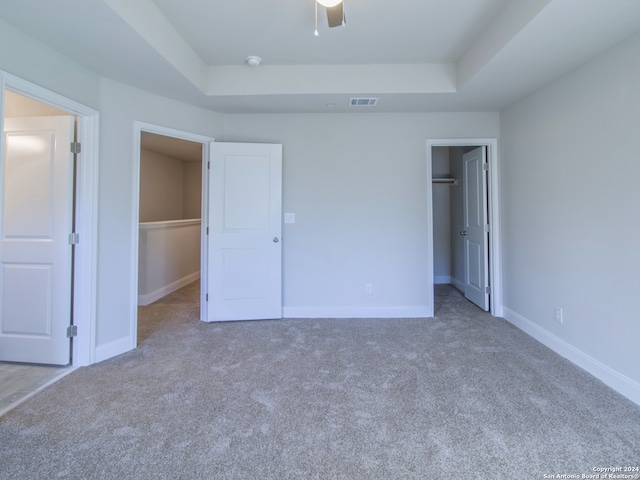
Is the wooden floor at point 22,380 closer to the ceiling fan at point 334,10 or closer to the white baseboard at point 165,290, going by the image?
the white baseboard at point 165,290

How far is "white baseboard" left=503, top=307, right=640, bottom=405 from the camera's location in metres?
1.93

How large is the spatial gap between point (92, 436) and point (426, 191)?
352cm

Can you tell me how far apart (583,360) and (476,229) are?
1876 mm

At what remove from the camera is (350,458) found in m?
1.44

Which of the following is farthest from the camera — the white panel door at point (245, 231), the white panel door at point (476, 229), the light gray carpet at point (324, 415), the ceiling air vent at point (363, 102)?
the white panel door at point (476, 229)

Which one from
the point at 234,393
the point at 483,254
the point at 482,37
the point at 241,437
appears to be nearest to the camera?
the point at 241,437

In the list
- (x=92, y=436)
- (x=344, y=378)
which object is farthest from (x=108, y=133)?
(x=344, y=378)

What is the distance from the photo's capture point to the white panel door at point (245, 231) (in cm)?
329

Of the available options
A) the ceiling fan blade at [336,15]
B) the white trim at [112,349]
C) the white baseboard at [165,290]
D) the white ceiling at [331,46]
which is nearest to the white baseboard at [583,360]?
the white ceiling at [331,46]

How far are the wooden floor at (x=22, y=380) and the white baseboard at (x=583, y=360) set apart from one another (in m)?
3.97

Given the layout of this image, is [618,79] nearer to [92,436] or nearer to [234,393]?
[234,393]

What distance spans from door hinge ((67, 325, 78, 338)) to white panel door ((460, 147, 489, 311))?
422 centimetres

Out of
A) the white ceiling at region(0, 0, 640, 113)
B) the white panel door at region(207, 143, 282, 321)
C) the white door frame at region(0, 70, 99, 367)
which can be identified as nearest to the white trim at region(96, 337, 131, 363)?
the white door frame at region(0, 70, 99, 367)

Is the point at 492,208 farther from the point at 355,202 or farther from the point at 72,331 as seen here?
the point at 72,331
